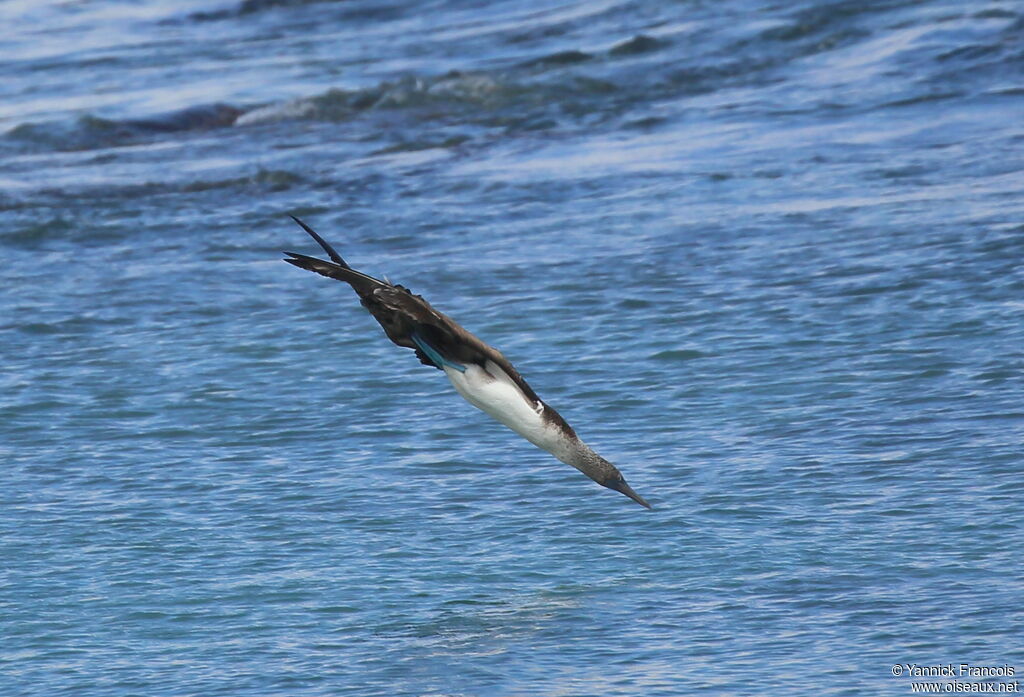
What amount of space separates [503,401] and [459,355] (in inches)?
9.1

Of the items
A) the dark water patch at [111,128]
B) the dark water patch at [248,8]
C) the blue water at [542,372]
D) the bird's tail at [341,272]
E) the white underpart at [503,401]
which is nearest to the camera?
the bird's tail at [341,272]

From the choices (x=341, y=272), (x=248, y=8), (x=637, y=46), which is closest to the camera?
(x=341, y=272)

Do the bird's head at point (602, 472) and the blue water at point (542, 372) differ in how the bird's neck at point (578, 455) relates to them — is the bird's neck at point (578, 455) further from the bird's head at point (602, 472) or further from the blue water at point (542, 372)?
the blue water at point (542, 372)

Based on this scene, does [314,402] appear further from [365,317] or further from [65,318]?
[65,318]

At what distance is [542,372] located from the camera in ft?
37.6

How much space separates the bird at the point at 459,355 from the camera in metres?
6.13

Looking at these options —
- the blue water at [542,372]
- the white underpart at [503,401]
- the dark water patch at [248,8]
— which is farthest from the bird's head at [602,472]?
the dark water patch at [248,8]

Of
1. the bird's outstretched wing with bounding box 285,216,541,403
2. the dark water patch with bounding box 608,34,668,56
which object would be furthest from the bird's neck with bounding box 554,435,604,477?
the dark water patch with bounding box 608,34,668,56

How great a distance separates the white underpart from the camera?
20.9ft

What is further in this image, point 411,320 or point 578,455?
point 578,455

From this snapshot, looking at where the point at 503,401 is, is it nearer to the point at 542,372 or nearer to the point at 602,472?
the point at 602,472

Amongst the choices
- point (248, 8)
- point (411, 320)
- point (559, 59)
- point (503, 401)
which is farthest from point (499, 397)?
point (248, 8)

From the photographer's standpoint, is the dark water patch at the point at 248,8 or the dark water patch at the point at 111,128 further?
the dark water patch at the point at 248,8

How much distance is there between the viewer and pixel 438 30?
25.5 m
